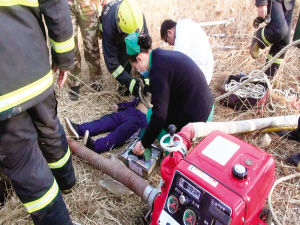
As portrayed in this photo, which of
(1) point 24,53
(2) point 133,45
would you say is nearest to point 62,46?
(1) point 24,53

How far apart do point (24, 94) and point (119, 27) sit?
197cm

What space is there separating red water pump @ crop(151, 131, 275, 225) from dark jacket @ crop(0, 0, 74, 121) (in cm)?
96

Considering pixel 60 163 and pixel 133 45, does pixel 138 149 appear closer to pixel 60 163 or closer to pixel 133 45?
pixel 60 163

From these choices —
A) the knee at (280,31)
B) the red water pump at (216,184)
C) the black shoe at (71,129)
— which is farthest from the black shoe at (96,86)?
the red water pump at (216,184)

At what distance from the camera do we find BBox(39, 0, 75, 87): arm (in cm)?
184

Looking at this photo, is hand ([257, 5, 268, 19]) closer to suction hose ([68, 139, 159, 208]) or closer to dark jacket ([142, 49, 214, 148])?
dark jacket ([142, 49, 214, 148])

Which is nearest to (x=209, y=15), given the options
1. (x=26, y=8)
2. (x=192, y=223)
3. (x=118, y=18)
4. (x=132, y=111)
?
(x=118, y=18)

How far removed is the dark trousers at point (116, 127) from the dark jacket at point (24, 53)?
3.99 feet

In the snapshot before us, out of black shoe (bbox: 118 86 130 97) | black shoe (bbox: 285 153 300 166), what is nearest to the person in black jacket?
black shoe (bbox: 285 153 300 166)

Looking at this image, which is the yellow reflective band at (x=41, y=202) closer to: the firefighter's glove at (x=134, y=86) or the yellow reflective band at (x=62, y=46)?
the yellow reflective band at (x=62, y=46)

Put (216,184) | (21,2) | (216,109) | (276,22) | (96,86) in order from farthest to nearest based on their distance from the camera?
(96,86)
(216,109)
(276,22)
(21,2)
(216,184)

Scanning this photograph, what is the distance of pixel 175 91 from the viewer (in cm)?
242

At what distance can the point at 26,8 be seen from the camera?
1.65 metres

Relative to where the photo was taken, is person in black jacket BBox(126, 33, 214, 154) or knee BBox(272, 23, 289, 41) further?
knee BBox(272, 23, 289, 41)
